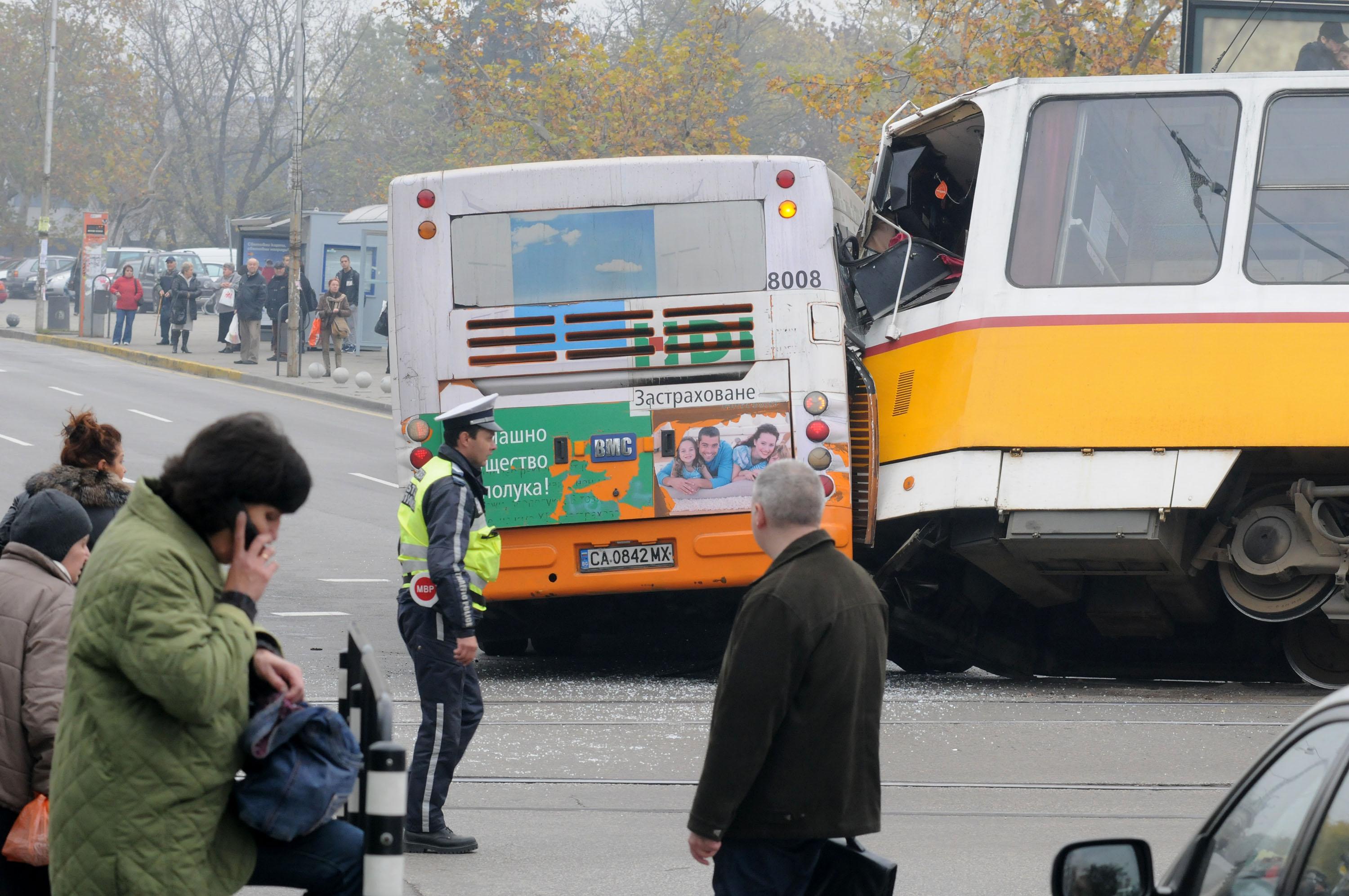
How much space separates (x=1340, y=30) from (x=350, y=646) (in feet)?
29.8

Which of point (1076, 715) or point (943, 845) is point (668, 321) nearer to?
point (1076, 715)

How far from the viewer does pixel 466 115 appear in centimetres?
3238

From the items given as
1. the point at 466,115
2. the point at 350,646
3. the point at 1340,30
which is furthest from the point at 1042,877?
the point at 466,115

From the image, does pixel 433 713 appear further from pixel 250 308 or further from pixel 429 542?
pixel 250 308

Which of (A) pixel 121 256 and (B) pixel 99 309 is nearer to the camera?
(B) pixel 99 309

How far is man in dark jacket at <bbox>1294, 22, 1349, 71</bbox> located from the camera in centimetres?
1050

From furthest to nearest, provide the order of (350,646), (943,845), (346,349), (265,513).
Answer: (346,349), (943,845), (350,646), (265,513)

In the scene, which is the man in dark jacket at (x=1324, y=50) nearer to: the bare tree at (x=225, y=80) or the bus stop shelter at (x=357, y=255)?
the bus stop shelter at (x=357, y=255)

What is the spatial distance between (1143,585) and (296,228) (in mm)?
22098

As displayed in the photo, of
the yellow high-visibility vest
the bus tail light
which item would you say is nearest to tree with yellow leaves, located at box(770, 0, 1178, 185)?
the bus tail light

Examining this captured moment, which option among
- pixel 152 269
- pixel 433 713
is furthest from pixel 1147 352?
pixel 152 269

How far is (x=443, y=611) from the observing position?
20.4 ft

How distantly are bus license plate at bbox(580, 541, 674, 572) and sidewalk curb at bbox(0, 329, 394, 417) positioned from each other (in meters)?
16.5

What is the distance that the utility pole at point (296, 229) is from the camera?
28609 mm
